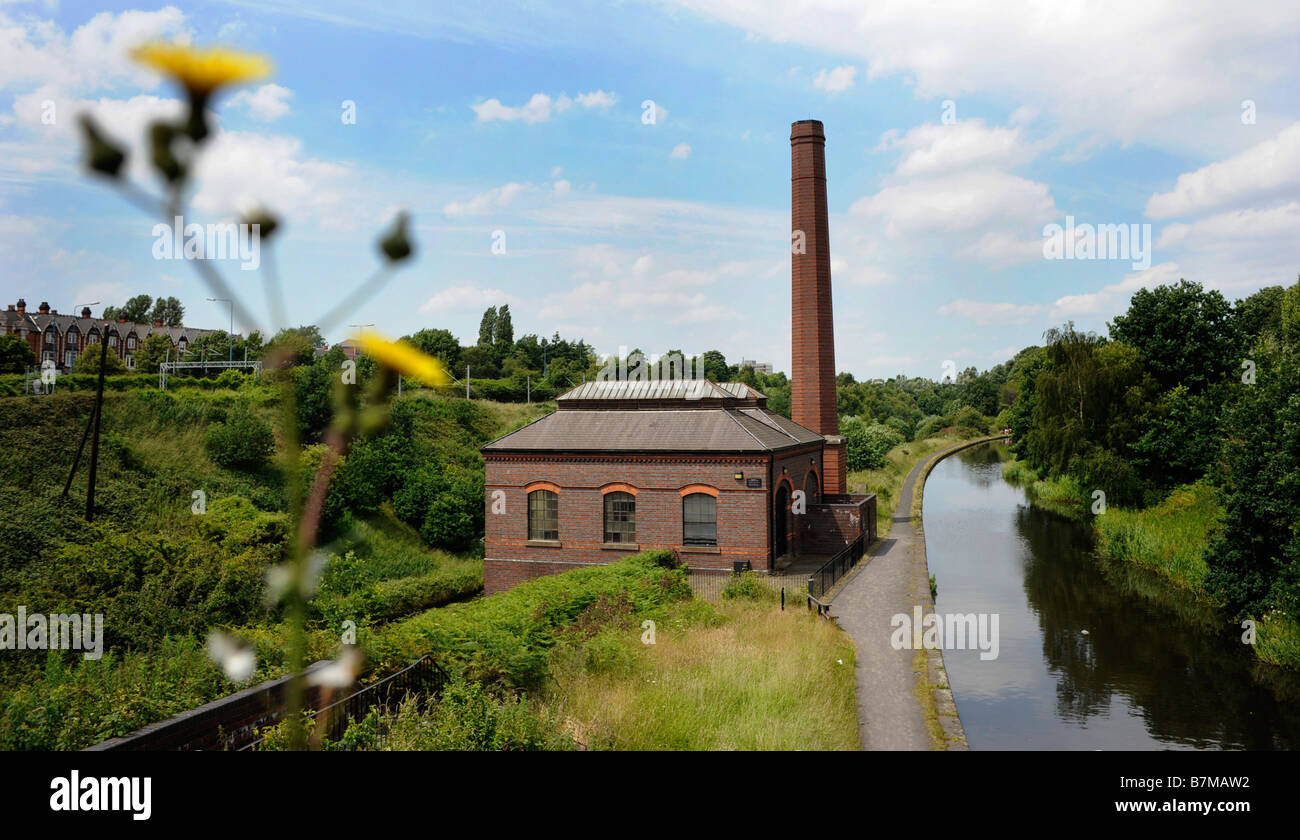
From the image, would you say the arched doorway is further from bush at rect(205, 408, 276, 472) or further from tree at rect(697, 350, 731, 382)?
tree at rect(697, 350, 731, 382)

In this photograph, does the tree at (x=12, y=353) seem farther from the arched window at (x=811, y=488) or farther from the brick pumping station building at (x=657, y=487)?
the arched window at (x=811, y=488)

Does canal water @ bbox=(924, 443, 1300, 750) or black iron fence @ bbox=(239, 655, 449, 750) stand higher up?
black iron fence @ bbox=(239, 655, 449, 750)

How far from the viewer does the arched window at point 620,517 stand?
22.5 metres

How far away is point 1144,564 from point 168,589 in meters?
29.0

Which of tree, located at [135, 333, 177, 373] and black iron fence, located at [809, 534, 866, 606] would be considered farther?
tree, located at [135, 333, 177, 373]

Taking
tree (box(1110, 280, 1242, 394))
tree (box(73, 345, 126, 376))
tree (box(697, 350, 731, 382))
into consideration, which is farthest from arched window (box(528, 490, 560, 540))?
tree (box(697, 350, 731, 382))

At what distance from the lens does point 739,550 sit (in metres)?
21.4

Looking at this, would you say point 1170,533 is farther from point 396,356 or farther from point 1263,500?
point 396,356

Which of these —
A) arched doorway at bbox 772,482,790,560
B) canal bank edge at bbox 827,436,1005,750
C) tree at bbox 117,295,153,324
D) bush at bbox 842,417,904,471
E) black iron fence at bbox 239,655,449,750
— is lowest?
canal bank edge at bbox 827,436,1005,750

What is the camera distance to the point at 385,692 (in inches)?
396

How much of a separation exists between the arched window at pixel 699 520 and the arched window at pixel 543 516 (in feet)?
12.9

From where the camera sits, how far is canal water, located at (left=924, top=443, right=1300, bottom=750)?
14.0 meters

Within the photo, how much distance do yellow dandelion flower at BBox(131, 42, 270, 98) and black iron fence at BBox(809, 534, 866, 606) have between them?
58.5ft

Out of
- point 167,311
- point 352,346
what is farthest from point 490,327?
point 352,346
